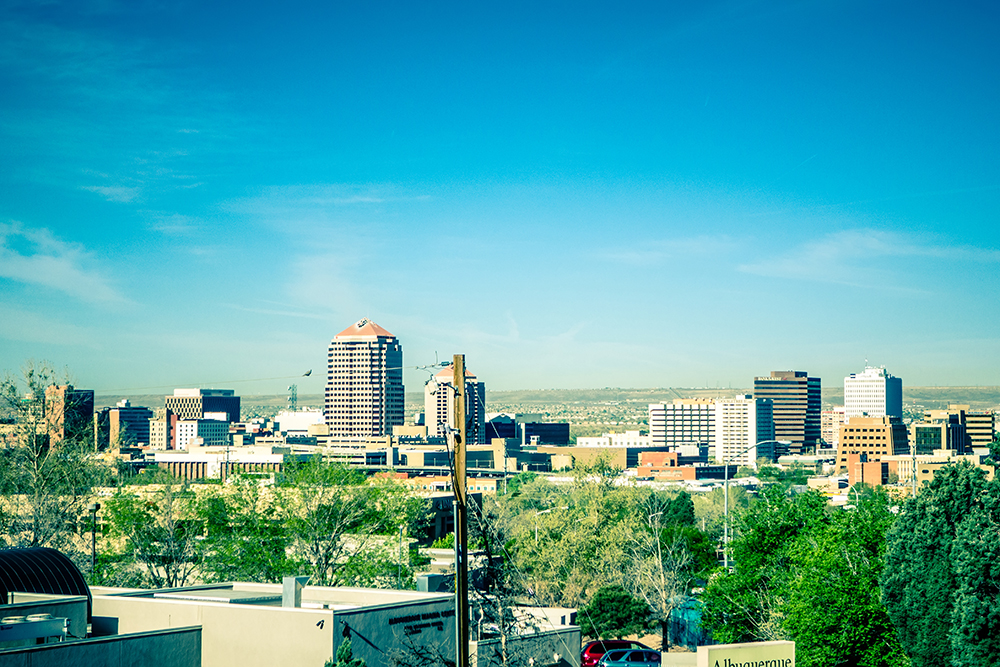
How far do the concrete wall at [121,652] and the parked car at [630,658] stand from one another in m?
13.1

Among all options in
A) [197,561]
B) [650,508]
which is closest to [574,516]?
[650,508]

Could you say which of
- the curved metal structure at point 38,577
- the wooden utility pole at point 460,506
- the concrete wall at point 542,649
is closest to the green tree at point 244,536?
the concrete wall at point 542,649

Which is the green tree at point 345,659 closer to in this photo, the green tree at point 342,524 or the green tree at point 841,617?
the green tree at point 841,617

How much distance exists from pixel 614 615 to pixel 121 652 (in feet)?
86.7

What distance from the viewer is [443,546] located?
5956 centimetres

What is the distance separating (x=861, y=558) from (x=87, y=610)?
2073 cm

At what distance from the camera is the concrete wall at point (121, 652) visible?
19266 mm

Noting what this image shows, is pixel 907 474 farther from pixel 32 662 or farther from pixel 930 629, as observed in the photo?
pixel 32 662

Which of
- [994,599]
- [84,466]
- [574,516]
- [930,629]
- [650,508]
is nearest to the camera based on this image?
[994,599]

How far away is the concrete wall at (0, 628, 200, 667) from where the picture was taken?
1927cm

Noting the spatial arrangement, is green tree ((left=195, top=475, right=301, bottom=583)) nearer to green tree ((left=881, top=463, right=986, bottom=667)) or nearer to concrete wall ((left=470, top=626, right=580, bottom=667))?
concrete wall ((left=470, top=626, right=580, bottom=667))

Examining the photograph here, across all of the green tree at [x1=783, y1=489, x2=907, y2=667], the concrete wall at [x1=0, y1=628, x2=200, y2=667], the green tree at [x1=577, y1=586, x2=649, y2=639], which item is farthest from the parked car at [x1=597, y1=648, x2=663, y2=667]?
the concrete wall at [x1=0, y1=628, x2=200, y2=667]

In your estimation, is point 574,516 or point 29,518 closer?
point 29,518

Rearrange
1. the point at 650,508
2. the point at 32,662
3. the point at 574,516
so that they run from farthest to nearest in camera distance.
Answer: the point at 650,508, the point at 574,516, the point at 32,662
